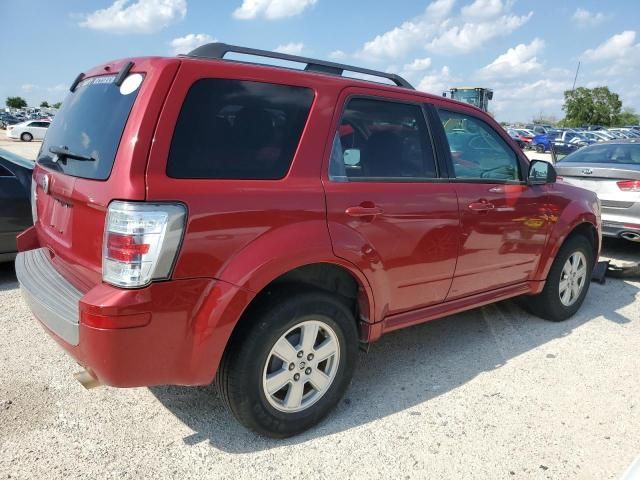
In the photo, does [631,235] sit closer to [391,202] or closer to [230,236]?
[391,202]

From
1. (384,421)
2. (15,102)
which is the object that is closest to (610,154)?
(384,421)

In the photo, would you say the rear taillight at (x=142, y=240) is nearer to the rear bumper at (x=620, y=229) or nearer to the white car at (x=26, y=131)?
the rear bumper at (x=620, y=229)

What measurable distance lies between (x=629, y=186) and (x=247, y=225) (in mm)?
5804

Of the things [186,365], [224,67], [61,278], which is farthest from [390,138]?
[61,278]

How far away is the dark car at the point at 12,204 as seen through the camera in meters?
→ 4.90

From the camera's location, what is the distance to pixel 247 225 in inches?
91.2

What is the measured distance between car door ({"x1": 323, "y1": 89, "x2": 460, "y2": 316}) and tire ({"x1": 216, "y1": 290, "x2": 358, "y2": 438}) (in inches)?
12.5

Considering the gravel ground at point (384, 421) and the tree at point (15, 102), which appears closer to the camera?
the gravel ground at point (384, 421)

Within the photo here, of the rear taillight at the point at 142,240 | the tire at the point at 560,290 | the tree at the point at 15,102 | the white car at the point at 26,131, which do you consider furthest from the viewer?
the tree at the point at 15,102

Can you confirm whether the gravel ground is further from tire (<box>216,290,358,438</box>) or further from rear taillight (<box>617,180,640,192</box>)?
Result: rear taillight (<box>617,180,640,192</box>)

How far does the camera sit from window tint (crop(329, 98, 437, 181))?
9.16 feet

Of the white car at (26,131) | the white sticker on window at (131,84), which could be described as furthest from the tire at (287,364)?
the white car at (26,131)

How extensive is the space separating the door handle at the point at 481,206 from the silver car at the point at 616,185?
3.74m

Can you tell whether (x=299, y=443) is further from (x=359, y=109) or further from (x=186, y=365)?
(x=359, y=109)
